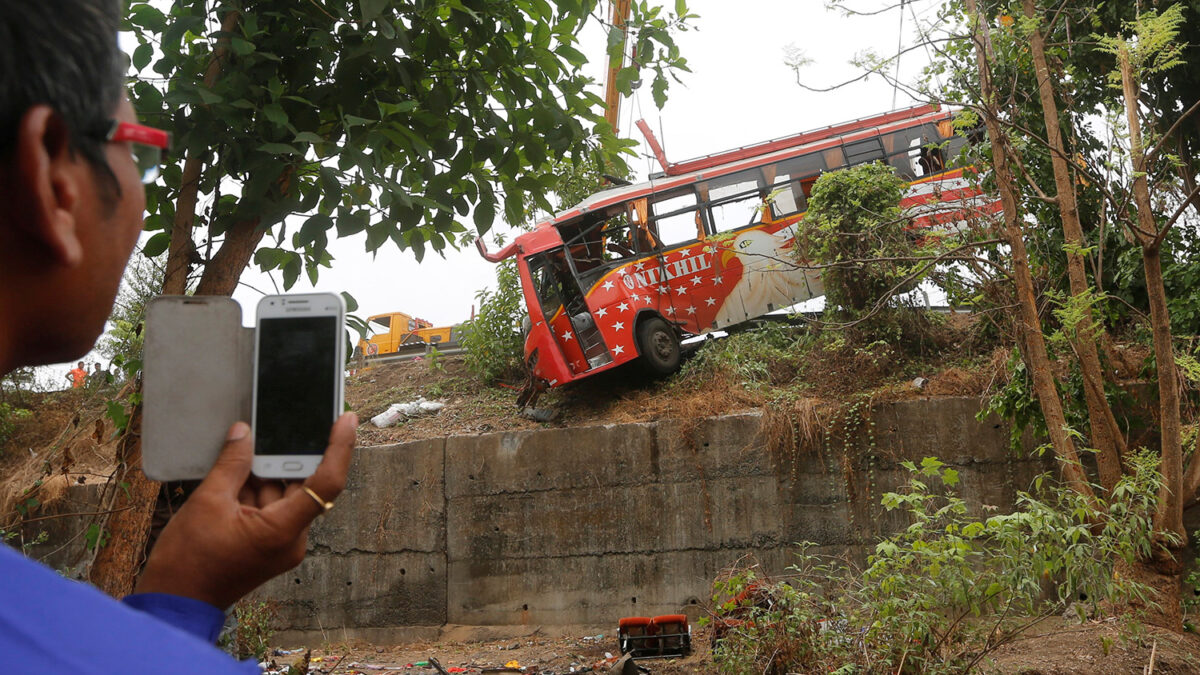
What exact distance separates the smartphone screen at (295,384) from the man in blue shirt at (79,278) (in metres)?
0.18

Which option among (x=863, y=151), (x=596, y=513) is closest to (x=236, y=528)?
(x=596, y=513)

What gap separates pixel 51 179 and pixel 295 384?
0.51 meters

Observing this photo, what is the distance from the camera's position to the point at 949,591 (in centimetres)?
471

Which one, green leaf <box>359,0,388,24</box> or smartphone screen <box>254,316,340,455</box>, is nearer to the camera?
smartphone screen <box>254,316,340,455</box>

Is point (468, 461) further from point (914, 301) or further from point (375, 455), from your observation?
point (914, 301)

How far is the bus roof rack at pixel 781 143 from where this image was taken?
13.2 metres

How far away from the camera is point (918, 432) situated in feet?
29.5

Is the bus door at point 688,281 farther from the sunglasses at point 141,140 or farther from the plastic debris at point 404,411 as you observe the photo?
the sunglasses at point 141,140

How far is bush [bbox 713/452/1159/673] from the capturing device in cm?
449

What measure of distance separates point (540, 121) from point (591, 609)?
701 centimetres

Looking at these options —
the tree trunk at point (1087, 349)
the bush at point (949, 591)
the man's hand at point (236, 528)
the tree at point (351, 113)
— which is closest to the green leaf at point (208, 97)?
the tree at point (351, 113)

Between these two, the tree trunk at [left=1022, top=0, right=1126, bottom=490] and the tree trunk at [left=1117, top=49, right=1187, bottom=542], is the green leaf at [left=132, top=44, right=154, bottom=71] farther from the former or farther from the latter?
the tree trunk at [left=1022, top=0, right=1126, bottom=490]

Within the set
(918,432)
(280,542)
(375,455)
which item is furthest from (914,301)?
(280,542)

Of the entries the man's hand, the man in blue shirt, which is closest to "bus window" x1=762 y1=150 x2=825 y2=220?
the man's hand
